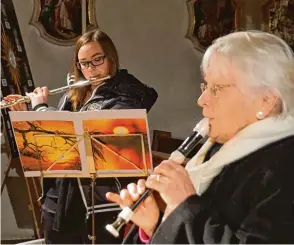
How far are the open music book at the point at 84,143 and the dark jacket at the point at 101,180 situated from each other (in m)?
0.14

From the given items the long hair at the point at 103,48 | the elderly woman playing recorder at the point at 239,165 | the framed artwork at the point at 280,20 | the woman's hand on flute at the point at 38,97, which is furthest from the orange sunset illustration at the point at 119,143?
the framed artwork at the point at 280,20

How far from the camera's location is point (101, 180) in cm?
230

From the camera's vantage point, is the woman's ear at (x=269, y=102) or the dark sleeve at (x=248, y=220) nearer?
the dark sleeve at (x=248, y=220)

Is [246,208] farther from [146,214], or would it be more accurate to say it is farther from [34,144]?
[34,144]

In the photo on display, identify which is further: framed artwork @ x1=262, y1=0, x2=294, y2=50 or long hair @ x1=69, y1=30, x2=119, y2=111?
framed artwork @ x1=262, y1=0, x2=294, y2=50

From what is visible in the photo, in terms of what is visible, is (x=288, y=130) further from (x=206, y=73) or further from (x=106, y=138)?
(x=106, y=138)

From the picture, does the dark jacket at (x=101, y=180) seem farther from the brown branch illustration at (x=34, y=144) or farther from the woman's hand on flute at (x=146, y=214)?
the woman's hand on flute at (x=146, y=214)

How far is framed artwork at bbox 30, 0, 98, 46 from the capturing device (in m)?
3.99

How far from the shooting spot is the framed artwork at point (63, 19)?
399 cm

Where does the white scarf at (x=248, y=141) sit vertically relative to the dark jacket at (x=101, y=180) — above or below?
above

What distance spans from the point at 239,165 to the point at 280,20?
331 cm

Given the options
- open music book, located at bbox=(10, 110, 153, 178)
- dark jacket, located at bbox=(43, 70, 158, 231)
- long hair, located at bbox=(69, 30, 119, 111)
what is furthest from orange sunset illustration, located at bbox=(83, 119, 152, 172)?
long hair, located at bbox=(69, 30, 119, 111)

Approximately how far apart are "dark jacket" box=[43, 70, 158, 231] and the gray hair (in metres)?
1.02

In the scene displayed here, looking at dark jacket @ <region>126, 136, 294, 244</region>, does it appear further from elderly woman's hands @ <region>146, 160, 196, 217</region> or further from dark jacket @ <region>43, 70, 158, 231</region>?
dark jacket @ <region>43, 70, 158, 231</region>
